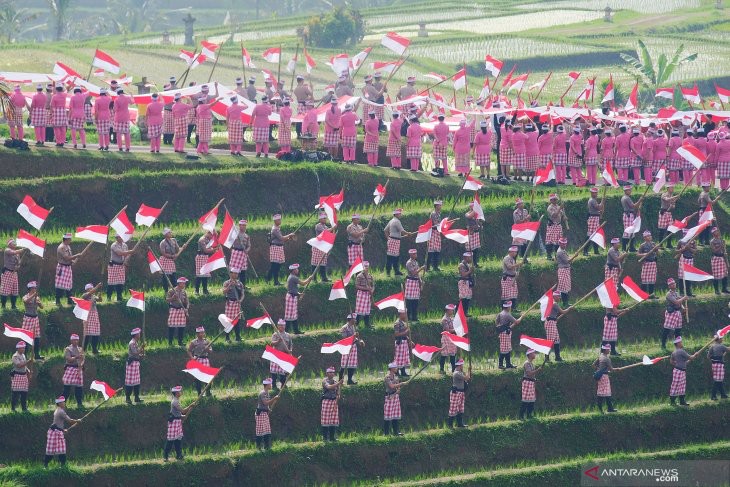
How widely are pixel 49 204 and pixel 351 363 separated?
10924 mm

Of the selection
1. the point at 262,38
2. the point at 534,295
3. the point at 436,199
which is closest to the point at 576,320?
the point at 534,295

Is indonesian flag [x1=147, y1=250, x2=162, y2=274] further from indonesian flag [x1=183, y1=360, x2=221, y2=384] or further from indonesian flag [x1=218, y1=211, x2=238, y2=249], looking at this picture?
indonesian flag [x1=183, y1=360, x2=221, y2=384]

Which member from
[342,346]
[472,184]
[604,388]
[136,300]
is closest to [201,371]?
[136,300]

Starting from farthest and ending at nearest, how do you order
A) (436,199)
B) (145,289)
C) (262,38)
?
(262,38), (436,199), (145,289)

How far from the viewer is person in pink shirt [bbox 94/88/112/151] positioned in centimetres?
5284

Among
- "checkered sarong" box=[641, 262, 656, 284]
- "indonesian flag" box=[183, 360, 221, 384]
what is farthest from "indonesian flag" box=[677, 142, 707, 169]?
"indonesian flag" box=[183, 360, 221, 384]

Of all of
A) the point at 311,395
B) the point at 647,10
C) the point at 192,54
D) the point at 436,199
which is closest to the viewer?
the point at 311,395

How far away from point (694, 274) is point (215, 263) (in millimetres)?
13318

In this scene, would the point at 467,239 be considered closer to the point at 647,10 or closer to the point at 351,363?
the point at 351,363

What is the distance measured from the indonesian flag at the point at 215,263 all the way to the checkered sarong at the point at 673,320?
1216 cm

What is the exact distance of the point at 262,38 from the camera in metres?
95.8

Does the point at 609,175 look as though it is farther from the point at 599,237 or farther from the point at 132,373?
the point at 132,373

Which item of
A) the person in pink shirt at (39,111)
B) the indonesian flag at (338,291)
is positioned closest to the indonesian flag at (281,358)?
the indonesian flag at (338,291)

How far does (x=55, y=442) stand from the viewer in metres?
41.6
